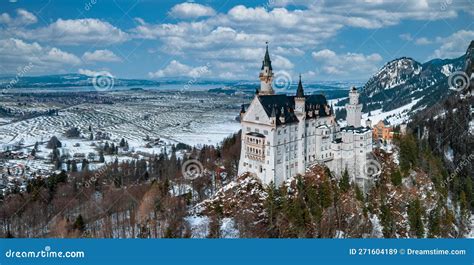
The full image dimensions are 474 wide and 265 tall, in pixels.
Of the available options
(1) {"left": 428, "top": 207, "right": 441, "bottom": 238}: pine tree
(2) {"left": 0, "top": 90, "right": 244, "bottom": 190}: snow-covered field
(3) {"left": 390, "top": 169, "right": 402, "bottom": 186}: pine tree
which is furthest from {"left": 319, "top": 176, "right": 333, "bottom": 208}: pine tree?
(2) {"left": 0, "top": 90, "right": 244, "bottom": 190}: snow-covered field

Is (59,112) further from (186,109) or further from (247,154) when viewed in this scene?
(247,154)

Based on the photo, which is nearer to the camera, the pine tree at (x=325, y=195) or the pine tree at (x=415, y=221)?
the pine tree at (x=325, y=195)

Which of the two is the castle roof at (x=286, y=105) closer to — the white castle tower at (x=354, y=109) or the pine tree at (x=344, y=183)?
the white castle tower at (x=354, y=109)

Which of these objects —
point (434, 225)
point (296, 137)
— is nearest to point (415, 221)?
point (434, 225)

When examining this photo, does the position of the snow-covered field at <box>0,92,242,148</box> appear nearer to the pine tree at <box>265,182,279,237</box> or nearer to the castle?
the castle

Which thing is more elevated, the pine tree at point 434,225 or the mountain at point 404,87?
the mountain at point 404,87

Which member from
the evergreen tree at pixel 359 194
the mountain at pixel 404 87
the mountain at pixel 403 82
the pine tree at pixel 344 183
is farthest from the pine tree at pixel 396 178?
the mountain at pixel 403 82
